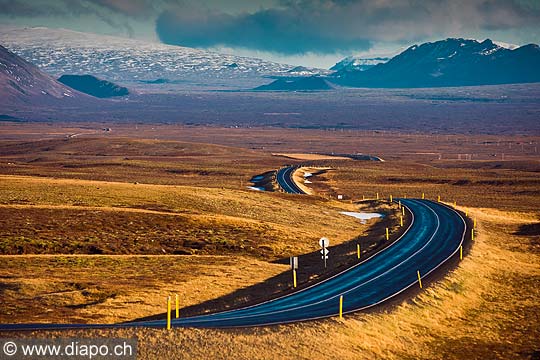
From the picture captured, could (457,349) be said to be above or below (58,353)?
below

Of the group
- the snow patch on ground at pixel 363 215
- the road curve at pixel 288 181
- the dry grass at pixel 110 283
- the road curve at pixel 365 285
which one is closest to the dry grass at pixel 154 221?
the snow patch on ground at pixel 363 215

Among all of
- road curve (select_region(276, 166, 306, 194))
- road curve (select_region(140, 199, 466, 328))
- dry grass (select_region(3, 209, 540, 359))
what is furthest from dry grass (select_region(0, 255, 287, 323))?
road curve (select_region(276, 166, 306, 194))

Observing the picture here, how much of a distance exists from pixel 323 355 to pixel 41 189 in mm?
55315

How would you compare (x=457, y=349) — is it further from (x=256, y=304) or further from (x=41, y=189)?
(x=41, y=189)

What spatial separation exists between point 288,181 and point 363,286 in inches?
3215

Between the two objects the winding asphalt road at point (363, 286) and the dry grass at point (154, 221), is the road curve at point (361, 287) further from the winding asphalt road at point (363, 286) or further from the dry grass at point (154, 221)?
the dry grass at point (154, 221)

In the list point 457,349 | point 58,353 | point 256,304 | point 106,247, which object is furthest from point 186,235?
point 58,353

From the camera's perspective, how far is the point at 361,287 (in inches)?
1731

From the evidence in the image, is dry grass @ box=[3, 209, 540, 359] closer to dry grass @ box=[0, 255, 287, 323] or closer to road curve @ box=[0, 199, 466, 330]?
road curve @ box=[0, 199, 466, 330]

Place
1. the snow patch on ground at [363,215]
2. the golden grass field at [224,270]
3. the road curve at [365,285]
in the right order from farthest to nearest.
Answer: the snow patch on ground at [363,215]
the road curve at [365,285]
the golden grass field at [224,270]

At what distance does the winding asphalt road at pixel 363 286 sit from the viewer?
3446 cm

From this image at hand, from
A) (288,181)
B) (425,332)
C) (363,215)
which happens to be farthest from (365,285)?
(288,181)

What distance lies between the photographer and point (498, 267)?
53375 millimetres

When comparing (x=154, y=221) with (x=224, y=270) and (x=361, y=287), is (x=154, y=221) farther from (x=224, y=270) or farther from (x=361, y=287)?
(x=361, y=287)
